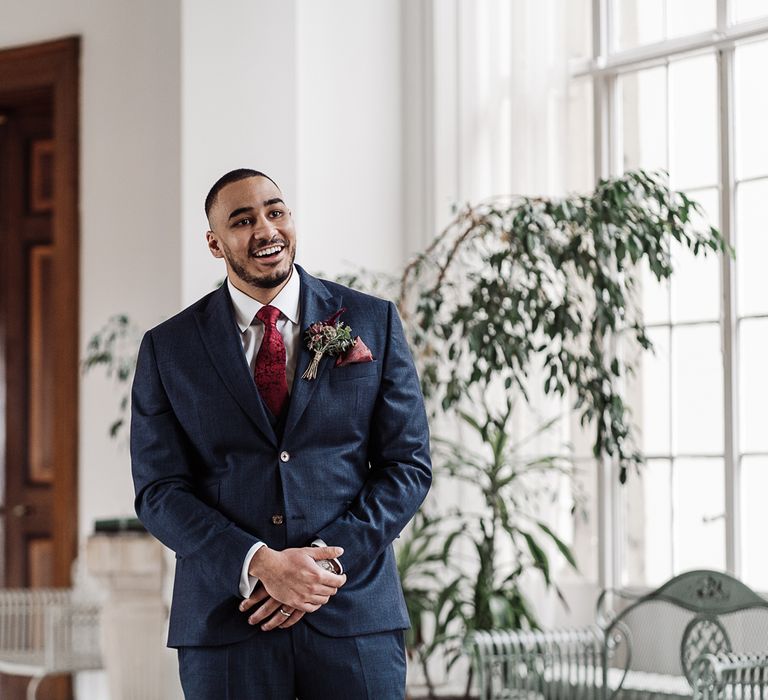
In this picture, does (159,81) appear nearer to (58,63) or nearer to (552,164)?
(58,63)

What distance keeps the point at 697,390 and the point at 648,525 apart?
522 mm

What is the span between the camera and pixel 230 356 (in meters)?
2.08

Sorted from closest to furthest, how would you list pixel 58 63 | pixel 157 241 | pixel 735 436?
1. pixel 735 436
2. pixel 157 241
3. pixel 58 63

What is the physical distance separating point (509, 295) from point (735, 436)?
103cm

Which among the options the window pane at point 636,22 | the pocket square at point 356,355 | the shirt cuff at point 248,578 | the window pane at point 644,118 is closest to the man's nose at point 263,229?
the pocket square at point 356,355

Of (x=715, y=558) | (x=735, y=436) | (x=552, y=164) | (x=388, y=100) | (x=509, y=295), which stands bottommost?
(x=715, y=558)

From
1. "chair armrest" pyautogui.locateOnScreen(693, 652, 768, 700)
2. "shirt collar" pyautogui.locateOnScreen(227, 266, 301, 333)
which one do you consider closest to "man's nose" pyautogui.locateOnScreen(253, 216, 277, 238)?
"shirt collar" pyautogui.locateOnScreen(227, 266, 301, 333)

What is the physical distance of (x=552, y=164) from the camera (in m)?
4.67

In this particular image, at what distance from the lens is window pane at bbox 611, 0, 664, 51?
4.63 metres

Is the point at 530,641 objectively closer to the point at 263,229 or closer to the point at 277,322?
the point at 277,322

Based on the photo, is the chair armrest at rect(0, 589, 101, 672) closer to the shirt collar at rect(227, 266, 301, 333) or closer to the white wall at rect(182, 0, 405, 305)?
the white wall at rect(182, 0, 405, 305)

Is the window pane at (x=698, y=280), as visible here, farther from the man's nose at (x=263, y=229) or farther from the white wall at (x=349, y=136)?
the man's nose at (x=263, y=229)

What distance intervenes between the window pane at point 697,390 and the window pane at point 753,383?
0.09 m

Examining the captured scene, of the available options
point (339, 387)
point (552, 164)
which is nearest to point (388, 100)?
point (552, 164)
